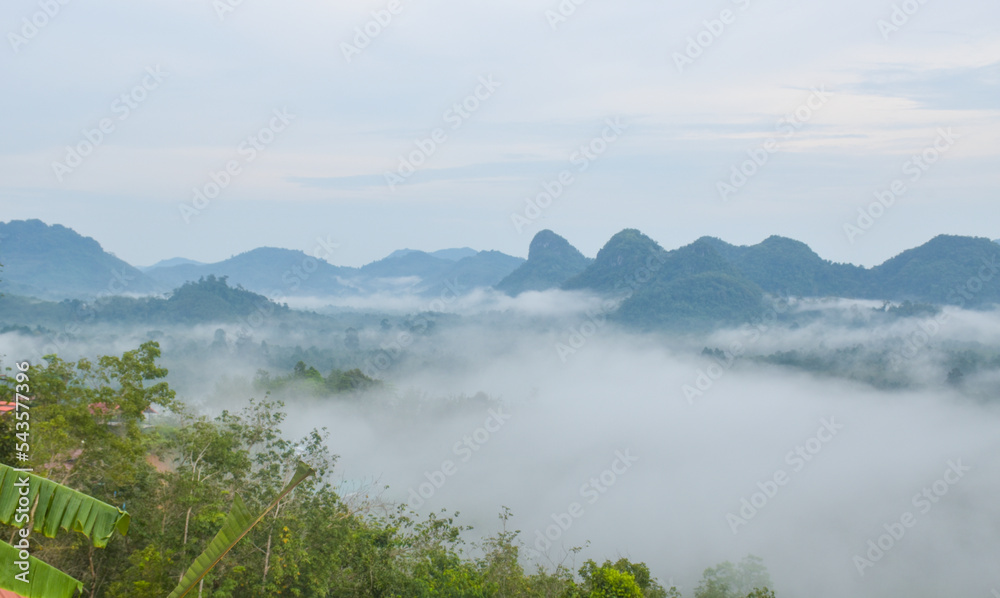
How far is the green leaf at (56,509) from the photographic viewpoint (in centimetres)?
463

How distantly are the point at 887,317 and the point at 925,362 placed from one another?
33765 millimetres

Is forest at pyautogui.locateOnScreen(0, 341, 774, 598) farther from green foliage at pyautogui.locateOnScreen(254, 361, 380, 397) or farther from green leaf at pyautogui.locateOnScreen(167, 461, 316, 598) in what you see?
green foliage at pyautogui.locateOnScreen(254, 361, 380, 397)

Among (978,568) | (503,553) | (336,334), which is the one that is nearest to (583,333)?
(336,334)

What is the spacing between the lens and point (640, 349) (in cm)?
11050

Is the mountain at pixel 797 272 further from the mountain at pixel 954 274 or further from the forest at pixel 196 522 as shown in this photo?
the forest at pixel 196 522

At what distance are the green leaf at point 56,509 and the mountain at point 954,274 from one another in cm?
13326

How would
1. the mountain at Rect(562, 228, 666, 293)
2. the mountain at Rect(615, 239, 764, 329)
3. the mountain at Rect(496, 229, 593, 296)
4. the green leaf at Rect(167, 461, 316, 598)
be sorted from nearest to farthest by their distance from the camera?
the green leaf at Rect(167, 461, 316, 598), the mountain at Rect(615, 239, 764, 329), the mountain at Rect(562, 228, 666, 293), the mountain at Rect(496, 229, 593, 296)

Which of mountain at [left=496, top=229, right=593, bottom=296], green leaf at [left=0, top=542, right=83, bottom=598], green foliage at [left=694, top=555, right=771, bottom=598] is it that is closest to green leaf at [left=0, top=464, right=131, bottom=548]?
green leaf at [left=0, top=542, right=83, bottom=598]

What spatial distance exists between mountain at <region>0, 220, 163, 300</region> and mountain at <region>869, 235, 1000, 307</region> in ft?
576

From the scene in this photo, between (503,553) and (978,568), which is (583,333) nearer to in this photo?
(978,568)

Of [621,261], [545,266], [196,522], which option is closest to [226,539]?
[196,522]

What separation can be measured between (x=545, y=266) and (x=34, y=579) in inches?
6171

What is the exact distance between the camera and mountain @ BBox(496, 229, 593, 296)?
15738 centimetres

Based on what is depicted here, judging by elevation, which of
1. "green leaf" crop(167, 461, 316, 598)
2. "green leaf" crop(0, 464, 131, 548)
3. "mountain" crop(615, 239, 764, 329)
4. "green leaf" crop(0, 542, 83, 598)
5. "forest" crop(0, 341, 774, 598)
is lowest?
"forest" crop(0, 341, 774, 598)
